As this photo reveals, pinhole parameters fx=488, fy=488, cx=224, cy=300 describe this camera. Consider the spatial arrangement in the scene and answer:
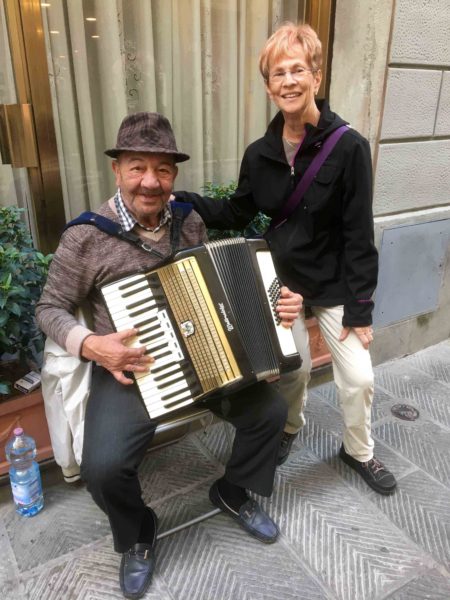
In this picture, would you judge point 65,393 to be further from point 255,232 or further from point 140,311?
point 255,232

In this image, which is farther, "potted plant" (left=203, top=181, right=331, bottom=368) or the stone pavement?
"potted plant" (left=203, top=181, right=331, bottom=368)

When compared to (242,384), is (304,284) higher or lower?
higher

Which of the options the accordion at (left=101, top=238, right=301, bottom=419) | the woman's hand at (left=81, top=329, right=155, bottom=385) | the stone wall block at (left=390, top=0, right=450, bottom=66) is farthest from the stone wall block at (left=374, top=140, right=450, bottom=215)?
the woman's hand at (left=81, top=329, right=155, bottom=385)

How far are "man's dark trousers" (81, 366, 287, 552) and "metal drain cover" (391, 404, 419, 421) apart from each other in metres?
1.33

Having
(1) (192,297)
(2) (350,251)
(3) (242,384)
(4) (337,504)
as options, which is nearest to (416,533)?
(4) (337,504)

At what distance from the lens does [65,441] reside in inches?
84.3

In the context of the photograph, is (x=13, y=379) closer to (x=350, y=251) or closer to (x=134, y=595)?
(x=134, y=595)

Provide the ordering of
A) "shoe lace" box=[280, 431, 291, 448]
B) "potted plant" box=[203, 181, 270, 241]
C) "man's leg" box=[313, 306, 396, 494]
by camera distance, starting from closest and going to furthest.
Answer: "man's leg" box=[313, 306, 396, 494], "shoe lace" box=[280, 431, 291, 448], "potted plant" box=[203, 181, 270, 241]

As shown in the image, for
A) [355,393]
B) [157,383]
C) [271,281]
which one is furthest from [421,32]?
[157,383]

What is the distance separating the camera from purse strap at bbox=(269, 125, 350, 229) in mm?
2055

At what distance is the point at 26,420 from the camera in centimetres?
229

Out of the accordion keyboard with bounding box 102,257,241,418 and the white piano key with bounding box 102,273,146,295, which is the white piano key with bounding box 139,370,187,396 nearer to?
the accordion keyboard with bounding box 102,257,241,418

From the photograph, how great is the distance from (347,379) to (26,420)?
59.9 inches

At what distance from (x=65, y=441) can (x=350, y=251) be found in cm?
151
